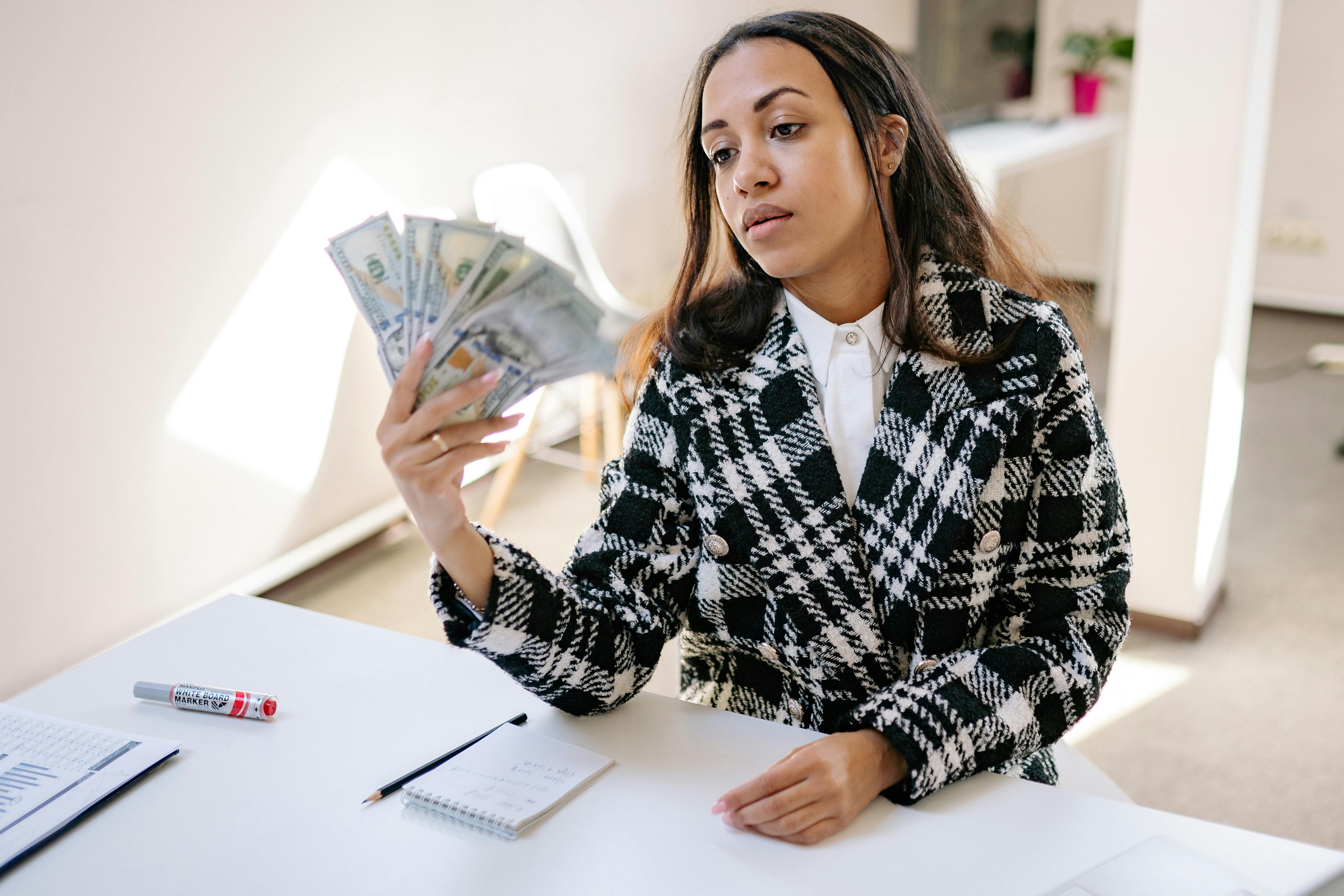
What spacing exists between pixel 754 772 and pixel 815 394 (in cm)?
41

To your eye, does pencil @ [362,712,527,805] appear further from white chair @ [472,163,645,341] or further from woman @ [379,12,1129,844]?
white chair @ [472,163,645,341]

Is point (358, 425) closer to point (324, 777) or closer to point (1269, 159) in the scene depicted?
point (324, 777)

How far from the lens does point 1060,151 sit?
4.64 metres

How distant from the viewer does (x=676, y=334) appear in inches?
55.2


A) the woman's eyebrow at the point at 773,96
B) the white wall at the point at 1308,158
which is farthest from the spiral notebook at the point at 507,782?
the white wall at the point at 1308,158

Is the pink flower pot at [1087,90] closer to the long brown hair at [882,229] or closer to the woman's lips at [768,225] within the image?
the long brown hair at [882,229]

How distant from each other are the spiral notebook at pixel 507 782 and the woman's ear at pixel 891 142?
695 mm

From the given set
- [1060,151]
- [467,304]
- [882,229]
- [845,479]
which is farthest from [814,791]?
[1060,151]

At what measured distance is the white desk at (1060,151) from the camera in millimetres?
4254

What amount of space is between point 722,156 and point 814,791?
680 millimetres

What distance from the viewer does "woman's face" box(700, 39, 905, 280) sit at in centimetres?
125

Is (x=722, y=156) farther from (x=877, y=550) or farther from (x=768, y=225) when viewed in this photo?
(x=877, y=550)

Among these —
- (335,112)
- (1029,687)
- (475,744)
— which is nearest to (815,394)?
(1029,687)

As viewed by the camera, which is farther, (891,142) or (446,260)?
(891,142)
